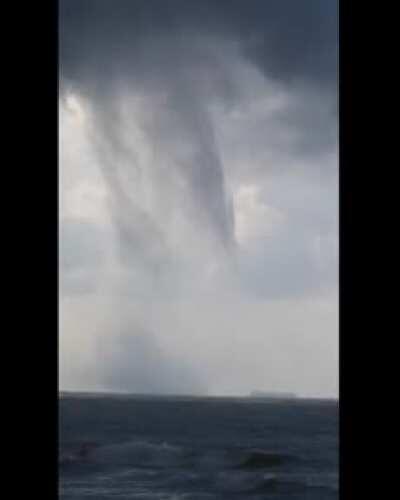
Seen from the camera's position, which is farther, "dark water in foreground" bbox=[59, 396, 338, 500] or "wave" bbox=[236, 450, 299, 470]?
"wave" bbox=[236, 450, 299, 470]

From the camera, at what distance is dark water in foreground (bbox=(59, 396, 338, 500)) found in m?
16.9

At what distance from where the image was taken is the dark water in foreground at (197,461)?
16.9 m

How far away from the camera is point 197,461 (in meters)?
22.7

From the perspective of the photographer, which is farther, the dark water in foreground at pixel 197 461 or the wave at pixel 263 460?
the wave at pixel 263 460

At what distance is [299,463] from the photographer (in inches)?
847
